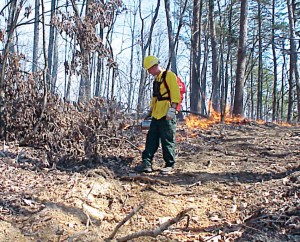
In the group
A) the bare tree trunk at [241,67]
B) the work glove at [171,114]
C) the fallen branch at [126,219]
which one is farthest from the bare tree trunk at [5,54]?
→ the bare tree trunk at [241,67]

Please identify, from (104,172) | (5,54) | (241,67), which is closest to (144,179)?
(104,172)

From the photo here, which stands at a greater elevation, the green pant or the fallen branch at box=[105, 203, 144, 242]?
the green pant

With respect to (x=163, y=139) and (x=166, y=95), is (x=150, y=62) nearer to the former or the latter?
(x=166, y=95)

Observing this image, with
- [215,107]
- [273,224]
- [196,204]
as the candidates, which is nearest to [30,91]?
[196,204]

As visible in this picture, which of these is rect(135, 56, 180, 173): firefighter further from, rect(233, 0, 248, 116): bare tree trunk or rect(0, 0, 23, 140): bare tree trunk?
rect(233, 0, 248, 116): bare tree trunk

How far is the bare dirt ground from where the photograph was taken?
351 centimetres

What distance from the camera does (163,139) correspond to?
581 cm

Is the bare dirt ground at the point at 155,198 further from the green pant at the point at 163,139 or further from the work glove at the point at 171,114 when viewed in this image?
the work glove at the point at 171,114

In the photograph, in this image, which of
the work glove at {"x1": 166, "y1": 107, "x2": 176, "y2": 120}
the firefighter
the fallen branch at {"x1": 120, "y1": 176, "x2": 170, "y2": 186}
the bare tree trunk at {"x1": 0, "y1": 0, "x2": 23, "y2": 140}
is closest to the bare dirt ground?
the fallen branch at {"x1": 120, "y1": 176, "x2": 170, "y2": 186}

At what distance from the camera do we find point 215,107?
18828 mm

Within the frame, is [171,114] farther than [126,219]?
Yes

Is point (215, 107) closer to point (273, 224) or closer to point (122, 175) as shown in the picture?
point (122, 175)

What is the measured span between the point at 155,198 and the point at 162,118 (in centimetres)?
159

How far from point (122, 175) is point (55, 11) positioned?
10.1ft
